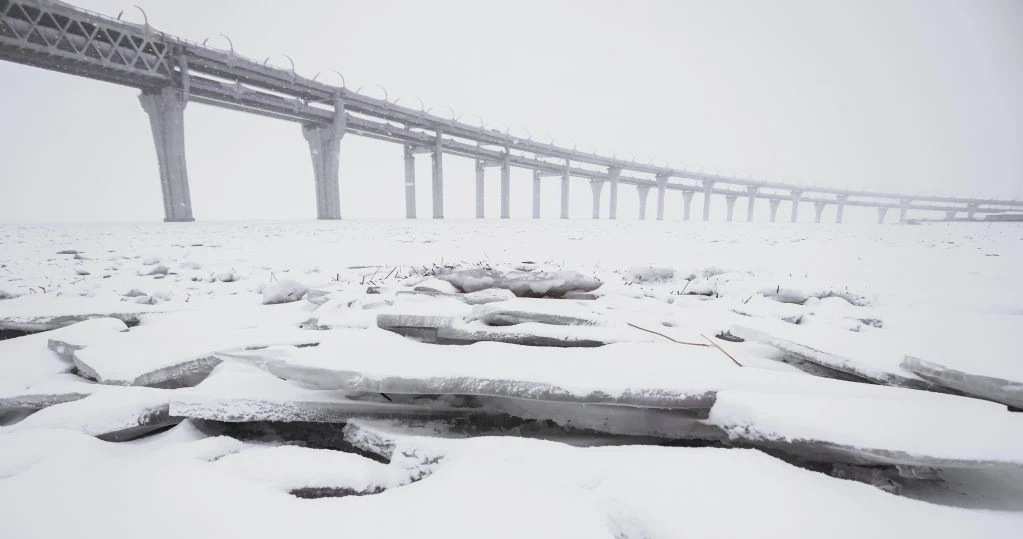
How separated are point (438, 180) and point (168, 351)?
2242cm

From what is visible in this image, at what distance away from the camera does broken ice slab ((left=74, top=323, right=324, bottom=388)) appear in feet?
4.97

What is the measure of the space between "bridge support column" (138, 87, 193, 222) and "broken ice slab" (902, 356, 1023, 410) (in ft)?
57.5

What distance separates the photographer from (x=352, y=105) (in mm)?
18312

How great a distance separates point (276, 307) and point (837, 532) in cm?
292

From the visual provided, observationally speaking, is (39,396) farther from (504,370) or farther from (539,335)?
(539,335)

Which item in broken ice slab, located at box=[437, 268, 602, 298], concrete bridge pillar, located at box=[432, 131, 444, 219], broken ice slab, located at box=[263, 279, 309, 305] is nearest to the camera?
broken ice slab, located at box=[437, 268, 602, 298]

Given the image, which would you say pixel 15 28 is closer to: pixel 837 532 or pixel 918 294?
pixel 837 532

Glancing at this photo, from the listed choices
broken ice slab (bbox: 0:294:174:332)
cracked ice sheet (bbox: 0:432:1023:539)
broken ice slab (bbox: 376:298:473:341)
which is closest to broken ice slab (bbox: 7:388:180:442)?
cracked ice sheet (bbox: 0:432:1023:539)

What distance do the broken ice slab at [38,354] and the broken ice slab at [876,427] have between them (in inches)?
98.8

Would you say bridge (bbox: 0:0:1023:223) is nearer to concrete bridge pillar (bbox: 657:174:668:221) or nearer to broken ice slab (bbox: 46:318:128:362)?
concrete bridge pillar (bbox: 657:174:668:221)

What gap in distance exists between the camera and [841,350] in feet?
5.00

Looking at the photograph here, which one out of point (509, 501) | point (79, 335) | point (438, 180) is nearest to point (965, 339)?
point (509, 501)

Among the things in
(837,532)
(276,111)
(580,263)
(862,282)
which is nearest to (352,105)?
(276,111)

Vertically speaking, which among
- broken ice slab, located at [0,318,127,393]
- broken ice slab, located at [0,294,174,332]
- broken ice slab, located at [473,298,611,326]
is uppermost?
broken ice slab, located at [473,298,611,326]
